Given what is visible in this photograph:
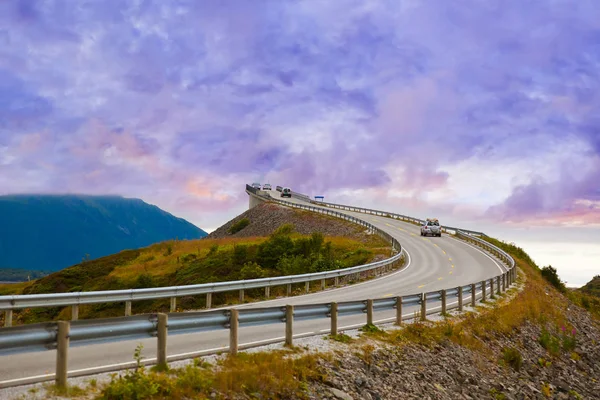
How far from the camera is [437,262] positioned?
141 feet

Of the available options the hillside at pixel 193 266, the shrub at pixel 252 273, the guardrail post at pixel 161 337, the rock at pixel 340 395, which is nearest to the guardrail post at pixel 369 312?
the rock at pixel 340 395

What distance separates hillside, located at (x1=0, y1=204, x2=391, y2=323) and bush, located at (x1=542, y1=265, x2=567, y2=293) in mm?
12704

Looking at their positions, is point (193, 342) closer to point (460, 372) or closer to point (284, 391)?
point (284, 391)

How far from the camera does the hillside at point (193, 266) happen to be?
31.6 meters

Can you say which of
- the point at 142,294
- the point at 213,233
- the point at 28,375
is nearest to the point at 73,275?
the point at 142,294

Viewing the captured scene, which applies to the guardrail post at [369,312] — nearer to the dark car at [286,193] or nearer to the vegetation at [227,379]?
the vegetation at [227,379]

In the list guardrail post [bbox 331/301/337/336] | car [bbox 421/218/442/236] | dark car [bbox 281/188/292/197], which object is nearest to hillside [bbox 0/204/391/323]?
car [bbox 421/218/442/236]

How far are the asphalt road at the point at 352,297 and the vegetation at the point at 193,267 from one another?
12.4ft

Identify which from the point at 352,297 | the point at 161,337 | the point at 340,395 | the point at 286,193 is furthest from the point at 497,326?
the point at 286,193

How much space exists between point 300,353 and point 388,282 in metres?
20.4

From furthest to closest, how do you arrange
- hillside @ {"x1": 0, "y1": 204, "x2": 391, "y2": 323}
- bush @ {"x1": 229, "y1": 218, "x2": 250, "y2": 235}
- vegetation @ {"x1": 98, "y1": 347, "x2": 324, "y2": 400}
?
1. bush @ {"x1": 229, "y1": 218, "x2": 250, "y2": 235}
2. hillside @ {"x1": 0, "y1": 204, "x2": 391, "y2": 323}
3. vegetation @ {"x1": 98, "y1": 347, "x2": 324, "y2": 400}

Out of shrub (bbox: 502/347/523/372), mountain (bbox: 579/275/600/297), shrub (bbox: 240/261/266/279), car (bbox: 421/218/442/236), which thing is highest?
car (bbox: 421/218/442/236)

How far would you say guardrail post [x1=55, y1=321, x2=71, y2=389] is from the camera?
757 centimetres

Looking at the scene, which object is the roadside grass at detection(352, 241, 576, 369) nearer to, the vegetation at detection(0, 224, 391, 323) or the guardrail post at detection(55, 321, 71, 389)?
the guardrail post at detection(55, 321, 71, 389)
